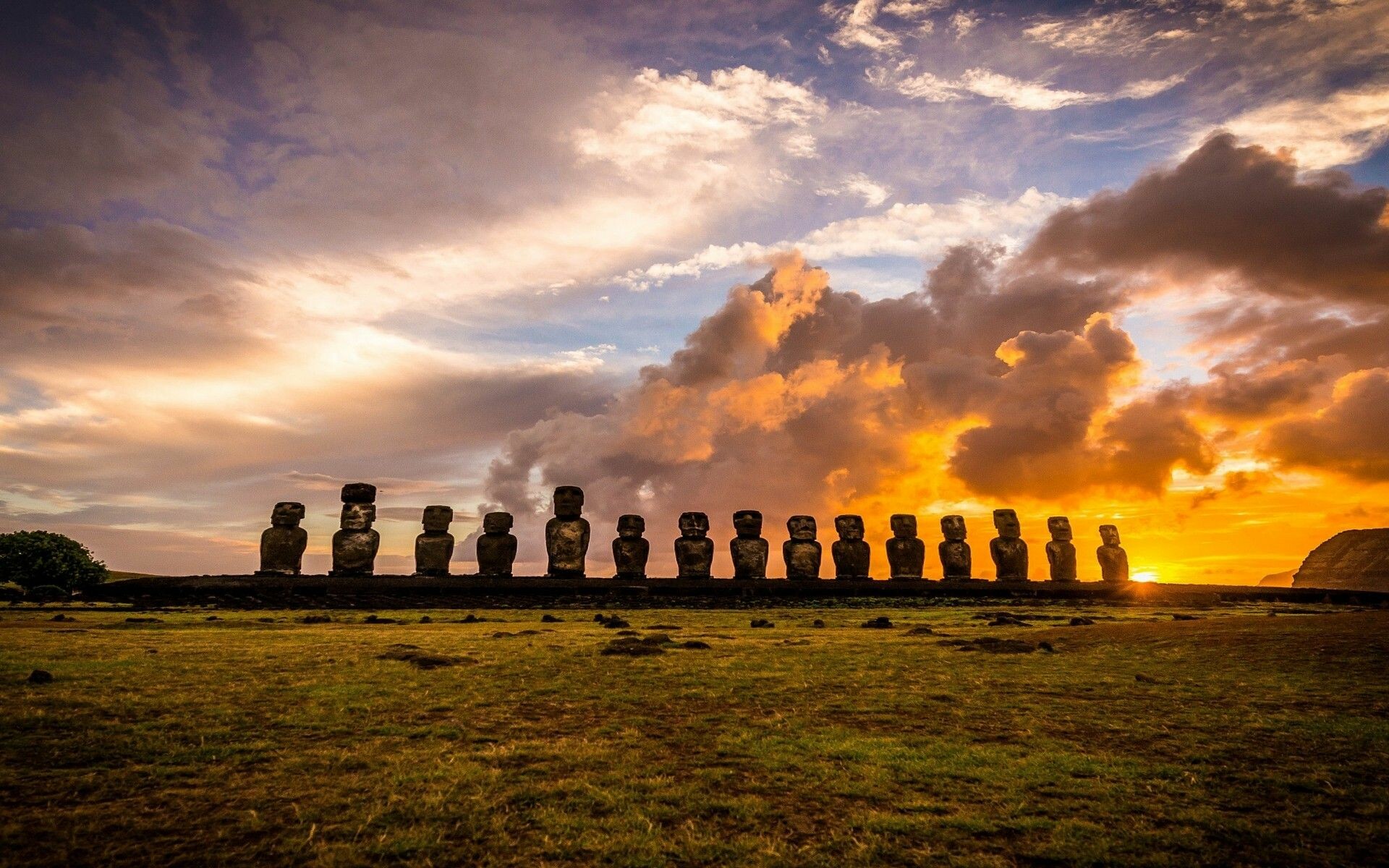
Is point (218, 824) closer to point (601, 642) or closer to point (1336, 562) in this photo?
point (601, 642)

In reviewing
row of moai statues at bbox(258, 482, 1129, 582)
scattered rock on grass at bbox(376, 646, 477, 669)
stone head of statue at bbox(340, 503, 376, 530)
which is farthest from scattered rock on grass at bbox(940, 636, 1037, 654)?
stone head of statue at bbox(340, 503, 376, 530)

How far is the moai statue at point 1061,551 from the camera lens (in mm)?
35188

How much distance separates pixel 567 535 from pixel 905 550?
14426mm

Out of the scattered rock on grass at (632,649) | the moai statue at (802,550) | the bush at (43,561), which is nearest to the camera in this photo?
the scattered rock on grass at (632,649)

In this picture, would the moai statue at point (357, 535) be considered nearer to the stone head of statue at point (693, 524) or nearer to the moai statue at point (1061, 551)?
the stone head of statue at point (693, 524)

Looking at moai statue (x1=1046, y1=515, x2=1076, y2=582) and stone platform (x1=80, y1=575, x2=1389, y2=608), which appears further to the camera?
moai statue (x1=1046, y1=515, x2=1076, y2=582)

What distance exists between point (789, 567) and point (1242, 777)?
26.2 metres

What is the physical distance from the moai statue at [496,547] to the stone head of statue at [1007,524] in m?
21.3

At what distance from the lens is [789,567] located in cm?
3109

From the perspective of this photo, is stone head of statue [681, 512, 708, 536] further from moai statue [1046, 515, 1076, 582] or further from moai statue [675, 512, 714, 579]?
moai statue [1046, 515, 1076, 582]

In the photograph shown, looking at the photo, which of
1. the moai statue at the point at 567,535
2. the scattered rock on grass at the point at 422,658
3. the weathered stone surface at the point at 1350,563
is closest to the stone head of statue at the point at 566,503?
the moai statue at the point at 567,535

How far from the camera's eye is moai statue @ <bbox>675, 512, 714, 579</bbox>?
97.4 ft

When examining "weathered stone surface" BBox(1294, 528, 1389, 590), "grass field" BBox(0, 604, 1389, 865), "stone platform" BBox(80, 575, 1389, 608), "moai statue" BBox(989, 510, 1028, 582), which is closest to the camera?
"grass field" BBox(0, 604, 1389, 865)

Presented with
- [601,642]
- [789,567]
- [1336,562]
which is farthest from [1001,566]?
[1336,562]
